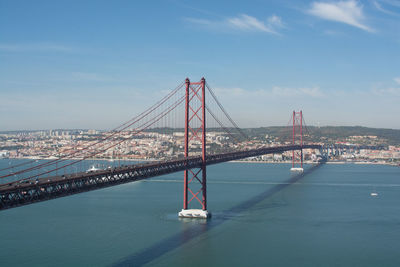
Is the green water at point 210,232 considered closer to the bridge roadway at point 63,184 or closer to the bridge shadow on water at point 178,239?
the bridge shadow on water at point 178,239

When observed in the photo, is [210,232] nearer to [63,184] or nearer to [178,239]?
[178,239]

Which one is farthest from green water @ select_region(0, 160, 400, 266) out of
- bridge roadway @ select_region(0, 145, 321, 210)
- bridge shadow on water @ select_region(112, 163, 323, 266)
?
bridge roadway @ select_region(0, 145, 321, 210)

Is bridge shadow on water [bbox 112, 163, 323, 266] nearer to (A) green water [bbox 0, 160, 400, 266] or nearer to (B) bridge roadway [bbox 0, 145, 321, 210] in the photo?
(A) green water [bbox 0, 160, 400, 266]

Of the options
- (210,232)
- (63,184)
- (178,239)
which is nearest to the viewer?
(63,184)

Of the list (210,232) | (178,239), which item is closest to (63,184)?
(178,239)

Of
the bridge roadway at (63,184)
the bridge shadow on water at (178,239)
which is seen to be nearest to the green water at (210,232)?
the bridge shadow on water at (178,239)

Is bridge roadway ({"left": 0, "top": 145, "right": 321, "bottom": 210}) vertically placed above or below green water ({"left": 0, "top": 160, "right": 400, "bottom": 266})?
above

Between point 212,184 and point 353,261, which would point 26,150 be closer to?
point 212,184

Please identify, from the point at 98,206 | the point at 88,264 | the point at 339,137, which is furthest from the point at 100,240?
the point at 339,137
